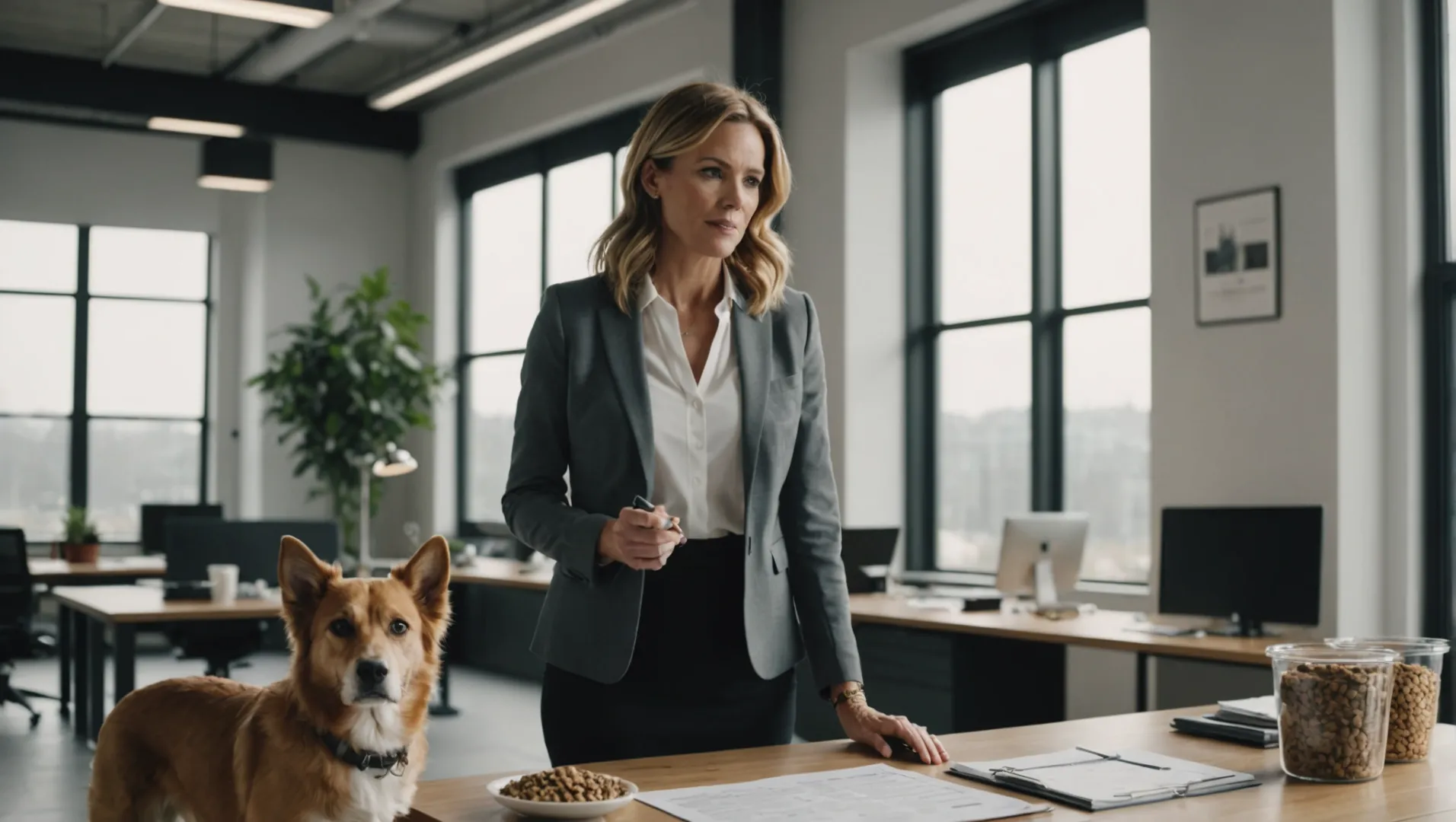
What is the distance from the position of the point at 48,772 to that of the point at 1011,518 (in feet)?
13.3

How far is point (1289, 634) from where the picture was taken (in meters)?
4.78

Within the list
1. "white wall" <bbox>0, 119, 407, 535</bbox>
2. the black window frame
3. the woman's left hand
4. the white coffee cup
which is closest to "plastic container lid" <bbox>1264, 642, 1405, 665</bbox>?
the woman's left hand

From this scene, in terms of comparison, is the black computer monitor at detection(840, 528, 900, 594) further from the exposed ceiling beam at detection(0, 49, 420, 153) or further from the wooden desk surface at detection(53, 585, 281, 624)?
the exposed ceiling beam at detection(0, 49, 420, 153)

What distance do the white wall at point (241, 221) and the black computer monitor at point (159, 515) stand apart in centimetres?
103

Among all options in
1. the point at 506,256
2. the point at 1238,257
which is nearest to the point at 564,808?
the point at 1238,257

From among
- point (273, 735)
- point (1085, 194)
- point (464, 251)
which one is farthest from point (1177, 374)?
point (464, 251)

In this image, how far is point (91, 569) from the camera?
802 cm

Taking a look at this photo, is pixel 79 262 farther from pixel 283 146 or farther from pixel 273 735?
pixel 273 735

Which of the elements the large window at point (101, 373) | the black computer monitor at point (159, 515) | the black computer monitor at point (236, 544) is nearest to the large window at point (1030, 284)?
the black computer monitor at point (236, 544)

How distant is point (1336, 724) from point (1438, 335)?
147 inches

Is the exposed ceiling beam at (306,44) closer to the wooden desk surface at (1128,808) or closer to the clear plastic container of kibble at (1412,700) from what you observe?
the wooden desk surface at (1128,808)

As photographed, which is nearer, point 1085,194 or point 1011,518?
point 1011,518

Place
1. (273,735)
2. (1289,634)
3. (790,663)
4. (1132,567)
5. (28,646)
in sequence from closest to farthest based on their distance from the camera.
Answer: (273,735) < (790,663) < (1289,634) < (1132,567) < (28,646)

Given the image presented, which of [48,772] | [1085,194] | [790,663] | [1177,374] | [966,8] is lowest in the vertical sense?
[48,772]
